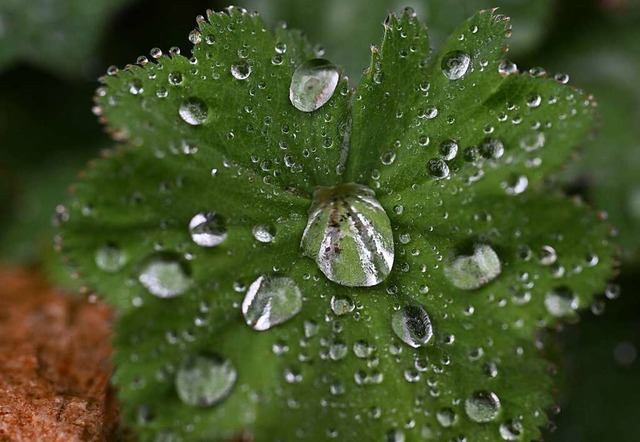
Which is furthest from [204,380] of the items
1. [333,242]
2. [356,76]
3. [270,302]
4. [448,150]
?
[356,76]

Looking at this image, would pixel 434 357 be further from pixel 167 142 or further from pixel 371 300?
pixel 167 142

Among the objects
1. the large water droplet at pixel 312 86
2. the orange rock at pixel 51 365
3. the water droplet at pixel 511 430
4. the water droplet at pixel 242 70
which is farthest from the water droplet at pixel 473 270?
the orange rock at pixel 51 365

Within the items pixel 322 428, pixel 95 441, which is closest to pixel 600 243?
pixel 322 428

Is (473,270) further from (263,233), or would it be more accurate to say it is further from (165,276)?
(165,276)

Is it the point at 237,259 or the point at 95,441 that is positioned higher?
the point at 237,259

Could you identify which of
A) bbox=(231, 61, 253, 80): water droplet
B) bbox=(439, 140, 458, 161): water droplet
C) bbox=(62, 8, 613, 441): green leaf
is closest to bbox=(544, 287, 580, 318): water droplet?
bbox=(62, 8, 613, 441): green leaf

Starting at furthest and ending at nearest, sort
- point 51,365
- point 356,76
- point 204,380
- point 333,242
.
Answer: point 356,76
point 51,365
point 333,242
point 204,380
